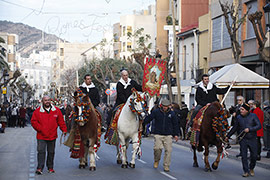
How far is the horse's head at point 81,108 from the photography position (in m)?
14.7

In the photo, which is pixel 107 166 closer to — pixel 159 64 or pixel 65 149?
pixel 65 149

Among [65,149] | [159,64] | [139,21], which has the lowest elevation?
[65,149]

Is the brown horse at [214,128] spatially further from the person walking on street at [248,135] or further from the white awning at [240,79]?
the white awning at [240,79]

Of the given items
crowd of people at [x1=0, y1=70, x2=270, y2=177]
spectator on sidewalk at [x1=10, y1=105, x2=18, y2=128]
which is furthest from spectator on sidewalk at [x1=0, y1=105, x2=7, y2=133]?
crowd of people at [x1=0, y1=70, x2=270, y2=177]

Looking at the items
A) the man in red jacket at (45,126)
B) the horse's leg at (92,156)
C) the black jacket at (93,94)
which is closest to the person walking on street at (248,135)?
the horse's leg at (92,156)

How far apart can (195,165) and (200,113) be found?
1.71 meters

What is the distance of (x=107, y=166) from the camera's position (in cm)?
1596

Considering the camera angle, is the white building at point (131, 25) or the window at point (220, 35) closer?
the window at point (220, 35)

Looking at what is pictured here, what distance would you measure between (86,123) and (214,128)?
331 centimetres

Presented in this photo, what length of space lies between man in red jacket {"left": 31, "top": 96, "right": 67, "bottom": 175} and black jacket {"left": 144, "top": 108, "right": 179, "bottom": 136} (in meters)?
2.41

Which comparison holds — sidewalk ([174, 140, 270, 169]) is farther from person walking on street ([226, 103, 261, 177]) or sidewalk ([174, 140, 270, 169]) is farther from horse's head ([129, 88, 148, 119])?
horse's head ([129, 88, 148, 119])

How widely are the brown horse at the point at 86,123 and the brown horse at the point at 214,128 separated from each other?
280cm

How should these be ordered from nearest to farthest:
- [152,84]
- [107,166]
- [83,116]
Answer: [83,116]
[107,166]
[152,84]

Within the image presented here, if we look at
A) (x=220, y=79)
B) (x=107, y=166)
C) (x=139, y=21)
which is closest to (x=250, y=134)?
(x=107, y=166)
